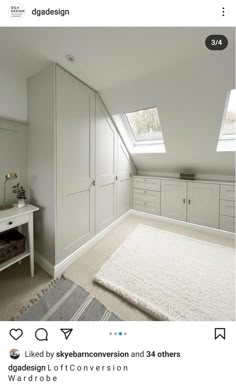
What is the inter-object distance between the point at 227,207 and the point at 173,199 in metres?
0.81

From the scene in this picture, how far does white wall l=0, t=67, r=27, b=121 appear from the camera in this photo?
139cm

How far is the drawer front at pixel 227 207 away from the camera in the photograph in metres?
2.24

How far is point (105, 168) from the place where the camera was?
2.18 meters

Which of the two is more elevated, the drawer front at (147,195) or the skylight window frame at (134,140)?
the skylight window frame at (134,140)

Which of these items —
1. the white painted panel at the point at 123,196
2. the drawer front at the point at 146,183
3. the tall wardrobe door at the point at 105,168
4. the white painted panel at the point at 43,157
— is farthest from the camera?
the drawer front at the point at 146,183

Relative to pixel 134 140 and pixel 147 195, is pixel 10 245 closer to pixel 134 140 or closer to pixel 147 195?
pixel 147 195

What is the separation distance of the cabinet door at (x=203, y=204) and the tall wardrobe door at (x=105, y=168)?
134 centimetres

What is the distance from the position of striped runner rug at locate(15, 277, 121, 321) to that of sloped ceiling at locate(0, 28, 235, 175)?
1.79 m

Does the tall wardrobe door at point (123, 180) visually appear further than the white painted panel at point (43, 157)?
Yes

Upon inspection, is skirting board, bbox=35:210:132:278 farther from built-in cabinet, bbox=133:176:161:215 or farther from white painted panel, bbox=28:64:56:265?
built-in cabinet, bbox=133:176:161:215

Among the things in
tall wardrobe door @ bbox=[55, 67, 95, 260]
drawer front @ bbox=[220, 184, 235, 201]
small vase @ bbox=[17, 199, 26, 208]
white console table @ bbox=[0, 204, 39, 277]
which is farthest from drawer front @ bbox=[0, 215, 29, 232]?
drawer front @ bbox=[220, 184, 235, 201]
